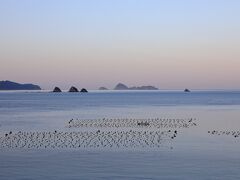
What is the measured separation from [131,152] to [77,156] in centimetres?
393

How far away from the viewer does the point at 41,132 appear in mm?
44656

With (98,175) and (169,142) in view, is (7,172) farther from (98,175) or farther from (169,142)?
(169,142)

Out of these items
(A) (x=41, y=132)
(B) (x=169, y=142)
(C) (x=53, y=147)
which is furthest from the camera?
(A) (x=41, y=132)

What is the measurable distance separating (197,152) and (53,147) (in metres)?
10.8

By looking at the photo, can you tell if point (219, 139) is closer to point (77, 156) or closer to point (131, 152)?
point (131, 152)

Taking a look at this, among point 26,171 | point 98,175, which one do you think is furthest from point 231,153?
point 26,171

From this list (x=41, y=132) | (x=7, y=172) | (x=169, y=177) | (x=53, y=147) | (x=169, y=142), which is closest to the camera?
(x=169, y=177)

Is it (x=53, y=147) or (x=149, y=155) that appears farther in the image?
(x=53, y=147)

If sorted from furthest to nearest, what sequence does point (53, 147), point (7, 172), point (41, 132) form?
point (41, 132)
point (53, 147)
point (7, 172)

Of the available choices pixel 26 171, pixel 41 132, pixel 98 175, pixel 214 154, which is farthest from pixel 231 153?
pixel 41 132

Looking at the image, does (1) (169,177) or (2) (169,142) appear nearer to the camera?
(1) (169,177)

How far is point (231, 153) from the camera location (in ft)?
99.6

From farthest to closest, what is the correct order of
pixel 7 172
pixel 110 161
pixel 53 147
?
pixel 53 147 → pixel 110 161 → pixel 7 172

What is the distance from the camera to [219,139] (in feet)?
127
